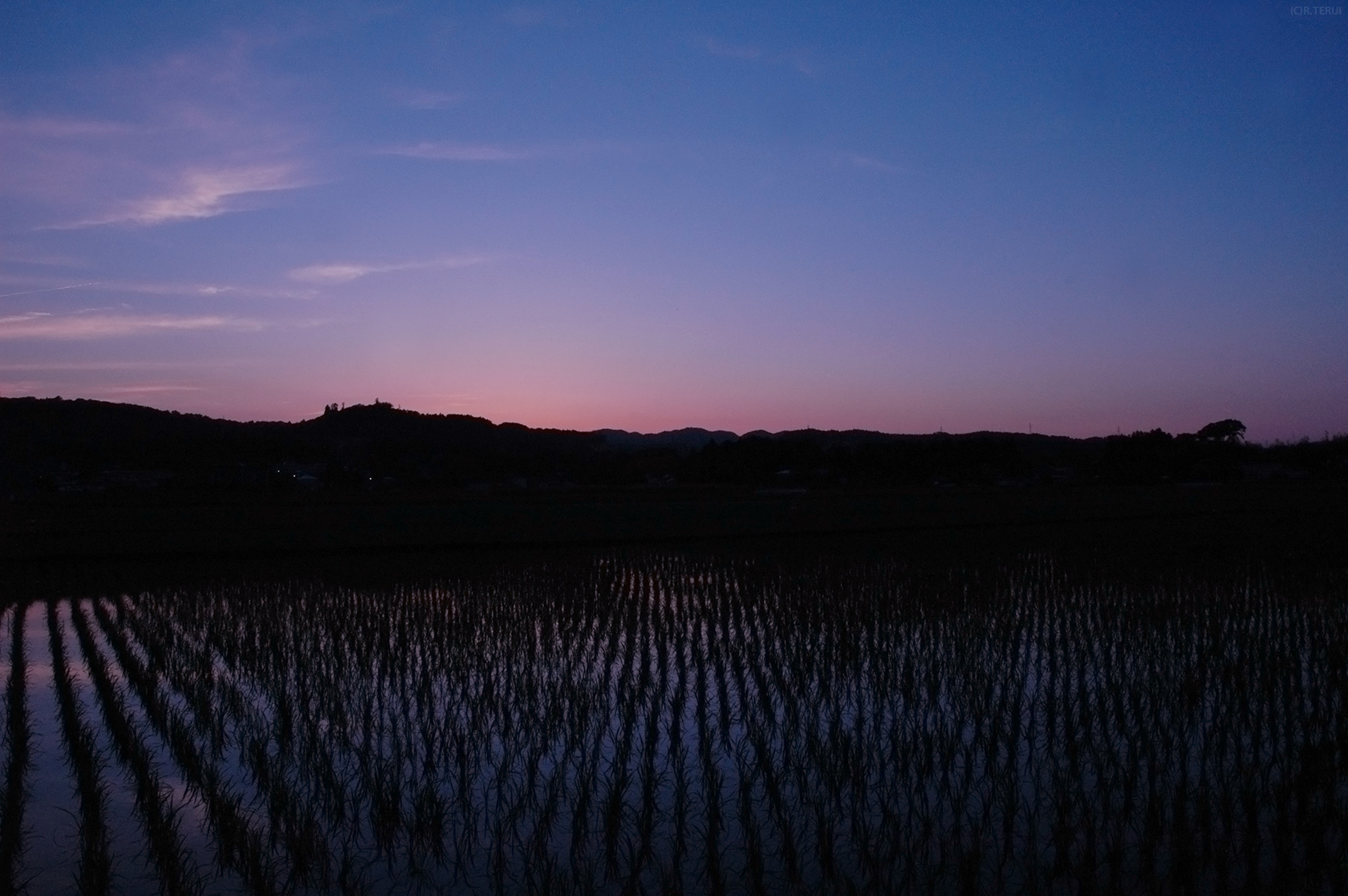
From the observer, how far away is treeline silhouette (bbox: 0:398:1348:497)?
123ft

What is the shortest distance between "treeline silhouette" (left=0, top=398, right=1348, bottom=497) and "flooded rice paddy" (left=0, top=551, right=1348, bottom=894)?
25.5 meters

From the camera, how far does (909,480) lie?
157ft

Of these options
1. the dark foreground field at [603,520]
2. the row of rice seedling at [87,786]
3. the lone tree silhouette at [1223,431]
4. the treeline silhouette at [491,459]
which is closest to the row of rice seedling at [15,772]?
the row of rice seedling at [87,786]

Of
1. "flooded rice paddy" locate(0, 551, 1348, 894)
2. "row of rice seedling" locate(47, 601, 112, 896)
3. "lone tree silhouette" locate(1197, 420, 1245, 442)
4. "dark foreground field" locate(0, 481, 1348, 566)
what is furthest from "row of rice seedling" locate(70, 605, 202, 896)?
"lone tree silhouette" locate(1197, 420, 1245, 442)

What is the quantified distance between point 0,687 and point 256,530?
1278cm

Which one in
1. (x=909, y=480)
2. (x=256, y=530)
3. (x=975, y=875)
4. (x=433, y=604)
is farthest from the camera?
(x=909, y=480)

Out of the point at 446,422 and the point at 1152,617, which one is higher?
the point at 446,422

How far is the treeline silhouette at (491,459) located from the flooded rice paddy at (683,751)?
2551cm

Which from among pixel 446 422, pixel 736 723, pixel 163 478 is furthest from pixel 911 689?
pixel 446 422

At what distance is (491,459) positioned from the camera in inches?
1839

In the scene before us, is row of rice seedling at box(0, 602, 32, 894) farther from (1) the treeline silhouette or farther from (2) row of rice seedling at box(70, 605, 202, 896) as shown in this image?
(1) the treeline silhouette

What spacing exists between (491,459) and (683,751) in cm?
4230

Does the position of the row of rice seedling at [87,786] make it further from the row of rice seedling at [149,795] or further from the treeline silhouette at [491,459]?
the treeline silhouette at [491,459]

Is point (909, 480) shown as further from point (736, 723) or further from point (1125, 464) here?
point (736, 723)
